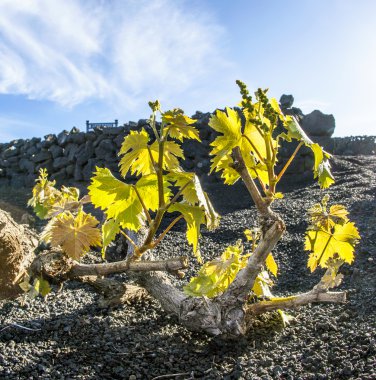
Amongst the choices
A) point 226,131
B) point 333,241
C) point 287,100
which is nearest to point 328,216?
point 333,241

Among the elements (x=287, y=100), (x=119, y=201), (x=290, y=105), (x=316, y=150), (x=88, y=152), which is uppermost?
(x=287, y=100)

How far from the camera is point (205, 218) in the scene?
90.8 inches

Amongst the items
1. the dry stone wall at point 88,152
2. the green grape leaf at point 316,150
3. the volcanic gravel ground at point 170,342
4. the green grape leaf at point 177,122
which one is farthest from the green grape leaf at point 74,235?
the dry stone wall at point 88,152

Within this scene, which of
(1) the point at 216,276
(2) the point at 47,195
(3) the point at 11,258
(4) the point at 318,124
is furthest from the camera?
(4) the point at 318,124

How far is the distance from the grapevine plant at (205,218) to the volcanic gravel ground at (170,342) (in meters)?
0.16

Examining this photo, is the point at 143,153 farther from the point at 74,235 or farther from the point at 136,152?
the point at 74,235

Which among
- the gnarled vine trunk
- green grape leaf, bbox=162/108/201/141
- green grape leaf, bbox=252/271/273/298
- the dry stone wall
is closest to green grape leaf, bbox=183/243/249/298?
green grape leaf, bbox=252/271/273/298

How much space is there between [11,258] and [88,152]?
9457 millimetres

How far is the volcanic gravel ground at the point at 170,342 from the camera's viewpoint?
86.0 inches

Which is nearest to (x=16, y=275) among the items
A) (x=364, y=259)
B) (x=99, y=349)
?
(x=99, y=349)

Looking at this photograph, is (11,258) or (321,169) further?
(11,258)

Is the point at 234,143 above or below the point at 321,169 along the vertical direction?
above

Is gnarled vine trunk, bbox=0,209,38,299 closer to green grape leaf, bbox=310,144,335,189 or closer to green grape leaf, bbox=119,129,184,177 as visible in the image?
green grape leaf, bbox=119,129,184,177

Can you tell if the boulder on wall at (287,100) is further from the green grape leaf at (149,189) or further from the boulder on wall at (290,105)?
the green grape leaf at (149,189)
